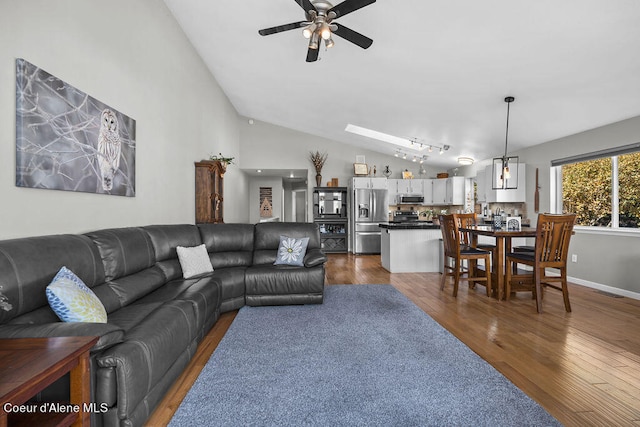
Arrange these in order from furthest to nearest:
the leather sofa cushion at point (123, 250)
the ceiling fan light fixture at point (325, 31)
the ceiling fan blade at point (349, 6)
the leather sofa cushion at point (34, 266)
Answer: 1. the ceiling fan light fixture at point (325, 31)
2. the ceiling fan blade at point (349, 6)
3. the leather sofa cushion at point (123, 250)
4. the leather sofa cushion at point (34, 266)

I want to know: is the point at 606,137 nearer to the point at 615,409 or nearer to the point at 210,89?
the point at 615,409

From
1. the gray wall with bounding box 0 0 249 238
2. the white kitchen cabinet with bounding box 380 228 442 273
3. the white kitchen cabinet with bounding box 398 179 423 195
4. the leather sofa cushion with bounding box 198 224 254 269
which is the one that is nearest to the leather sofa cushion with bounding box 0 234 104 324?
the gray wall with bounding box 0 0 249 238

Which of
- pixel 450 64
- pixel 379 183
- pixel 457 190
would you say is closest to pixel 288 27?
pixel 450 64

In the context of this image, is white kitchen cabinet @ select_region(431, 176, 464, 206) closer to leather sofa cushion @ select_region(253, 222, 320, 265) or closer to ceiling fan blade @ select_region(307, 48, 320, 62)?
leather sofa cushion @ select_region(253, 222, 320, 265)

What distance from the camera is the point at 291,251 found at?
3922mm

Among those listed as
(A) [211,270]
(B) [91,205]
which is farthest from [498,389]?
(B) [91,205]

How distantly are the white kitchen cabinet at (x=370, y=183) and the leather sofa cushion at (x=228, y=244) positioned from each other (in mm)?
4341

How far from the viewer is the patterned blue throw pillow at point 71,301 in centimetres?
159

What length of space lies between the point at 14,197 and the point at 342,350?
2.36 meters

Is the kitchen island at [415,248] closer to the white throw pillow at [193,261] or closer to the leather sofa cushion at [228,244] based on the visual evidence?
the leather sofa cushion at [228,244]

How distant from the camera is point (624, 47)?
274 cm

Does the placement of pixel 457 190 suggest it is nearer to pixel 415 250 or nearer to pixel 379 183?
pixel 379 183

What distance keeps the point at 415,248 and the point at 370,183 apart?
2938 millimetres

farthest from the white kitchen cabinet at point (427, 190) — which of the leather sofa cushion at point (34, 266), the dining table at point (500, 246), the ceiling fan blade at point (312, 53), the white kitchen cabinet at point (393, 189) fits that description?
the leather sofa cushion at point (34, 266)
